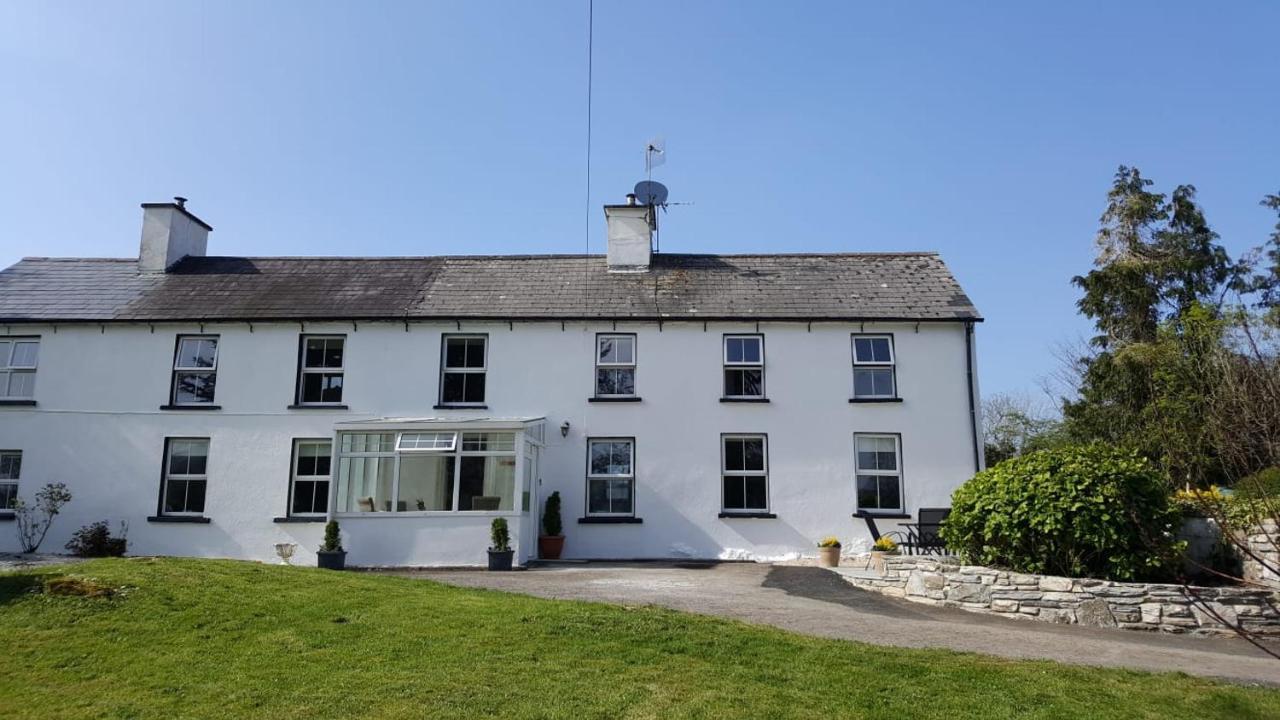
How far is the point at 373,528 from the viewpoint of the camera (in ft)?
56.0

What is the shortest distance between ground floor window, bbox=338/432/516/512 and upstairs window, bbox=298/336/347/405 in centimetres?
201

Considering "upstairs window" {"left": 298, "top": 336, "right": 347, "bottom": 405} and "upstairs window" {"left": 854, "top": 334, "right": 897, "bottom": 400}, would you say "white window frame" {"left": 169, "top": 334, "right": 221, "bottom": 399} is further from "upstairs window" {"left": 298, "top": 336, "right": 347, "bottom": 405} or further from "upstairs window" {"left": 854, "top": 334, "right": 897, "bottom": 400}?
"upstairs window" {"left": 854, "top": 334, "right": 897, "bottom": 400}

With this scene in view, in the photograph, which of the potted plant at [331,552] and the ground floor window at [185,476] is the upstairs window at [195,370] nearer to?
the ground floor window at [185,476]

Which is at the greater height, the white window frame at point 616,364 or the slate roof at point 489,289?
the slate roof at point 489,289

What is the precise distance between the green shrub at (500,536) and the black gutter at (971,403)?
9916 millimetres

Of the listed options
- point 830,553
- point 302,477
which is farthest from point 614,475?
point 302,477

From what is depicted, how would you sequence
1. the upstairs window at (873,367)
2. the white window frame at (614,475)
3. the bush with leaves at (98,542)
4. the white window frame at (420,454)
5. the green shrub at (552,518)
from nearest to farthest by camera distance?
1. the white window frame at (420,454)
2. the bush with leaves at (98,542)
3. the green shrub at (552,518)
4. the white window frame at (614,475)
5. the upstairs window at (873,367)

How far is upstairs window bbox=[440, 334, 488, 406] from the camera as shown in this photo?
62.8ft

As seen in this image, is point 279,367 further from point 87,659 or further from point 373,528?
point 87,659

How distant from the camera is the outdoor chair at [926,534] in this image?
15.7m

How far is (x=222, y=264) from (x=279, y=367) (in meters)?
4.81

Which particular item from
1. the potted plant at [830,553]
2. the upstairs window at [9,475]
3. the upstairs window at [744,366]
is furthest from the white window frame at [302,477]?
the potted plant at [830,553]

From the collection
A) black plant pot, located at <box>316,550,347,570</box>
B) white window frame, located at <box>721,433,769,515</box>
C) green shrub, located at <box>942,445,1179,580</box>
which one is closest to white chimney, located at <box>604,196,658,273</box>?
white window frame, located at <box>721,433,769,515</box>

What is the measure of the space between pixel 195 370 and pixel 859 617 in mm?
15617
